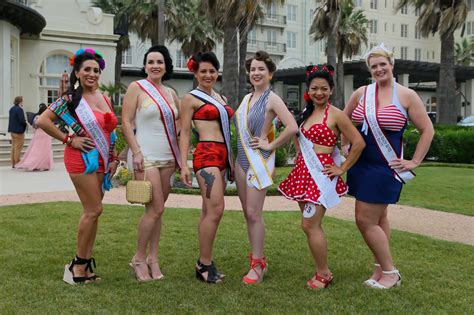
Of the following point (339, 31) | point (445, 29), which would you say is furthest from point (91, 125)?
point (339, 31)

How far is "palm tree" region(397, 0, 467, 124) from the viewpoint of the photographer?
22000 mm

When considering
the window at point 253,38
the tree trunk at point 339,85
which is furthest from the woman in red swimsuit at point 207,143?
the window at point 253,38

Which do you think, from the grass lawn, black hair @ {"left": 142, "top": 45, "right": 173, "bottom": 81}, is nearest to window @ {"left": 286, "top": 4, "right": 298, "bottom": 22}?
the grass lawn

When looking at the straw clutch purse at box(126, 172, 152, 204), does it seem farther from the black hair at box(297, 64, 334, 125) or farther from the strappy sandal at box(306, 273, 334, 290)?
the strappy sandal at box(306, 273, 334, 290)

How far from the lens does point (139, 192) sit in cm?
443

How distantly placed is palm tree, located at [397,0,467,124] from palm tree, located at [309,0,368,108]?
11.3ft

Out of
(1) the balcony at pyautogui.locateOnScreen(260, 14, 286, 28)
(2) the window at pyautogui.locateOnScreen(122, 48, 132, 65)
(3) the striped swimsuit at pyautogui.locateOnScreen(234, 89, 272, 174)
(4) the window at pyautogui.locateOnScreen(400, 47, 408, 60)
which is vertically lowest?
(3) the striped swimsuit at pyautogui.locateOnScreen(234, 89, 272, 174)

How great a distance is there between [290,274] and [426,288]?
1.20m

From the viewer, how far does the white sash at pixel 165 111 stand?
14.9 ft

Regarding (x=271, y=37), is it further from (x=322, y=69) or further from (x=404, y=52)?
(x=322, y=69)

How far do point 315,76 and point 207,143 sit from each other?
3.51 feet

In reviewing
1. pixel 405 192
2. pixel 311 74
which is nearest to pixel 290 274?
pixel 311 74

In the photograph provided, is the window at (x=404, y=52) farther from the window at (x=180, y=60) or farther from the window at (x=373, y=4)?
the window at (x=180, y=60)

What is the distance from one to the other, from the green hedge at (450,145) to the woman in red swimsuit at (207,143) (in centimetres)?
1394
